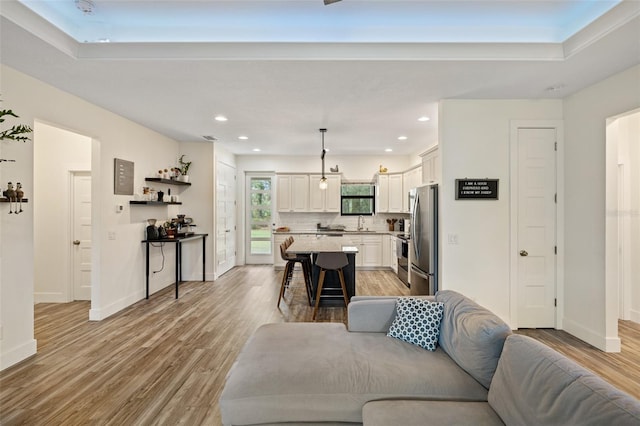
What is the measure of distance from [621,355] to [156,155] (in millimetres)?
6606

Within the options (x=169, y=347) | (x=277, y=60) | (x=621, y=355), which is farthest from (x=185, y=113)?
(x=621, y=355)

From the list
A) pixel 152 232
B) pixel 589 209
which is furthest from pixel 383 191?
pixel 152 232

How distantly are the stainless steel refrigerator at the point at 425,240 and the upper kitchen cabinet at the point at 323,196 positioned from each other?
2.91 m

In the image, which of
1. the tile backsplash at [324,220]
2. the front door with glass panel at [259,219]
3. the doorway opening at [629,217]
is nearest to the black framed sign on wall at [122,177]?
the front door with glass panel at [259,219]

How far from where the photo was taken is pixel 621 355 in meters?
2.91

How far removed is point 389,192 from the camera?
23.4ft

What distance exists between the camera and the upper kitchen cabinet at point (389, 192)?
7047 mm

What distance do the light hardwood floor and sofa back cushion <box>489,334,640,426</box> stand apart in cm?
178

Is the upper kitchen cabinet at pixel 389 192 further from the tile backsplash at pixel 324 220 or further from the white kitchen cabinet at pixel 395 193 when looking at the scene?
the tile backsplash at pixel 324 220

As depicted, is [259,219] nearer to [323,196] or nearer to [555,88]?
[323,196]

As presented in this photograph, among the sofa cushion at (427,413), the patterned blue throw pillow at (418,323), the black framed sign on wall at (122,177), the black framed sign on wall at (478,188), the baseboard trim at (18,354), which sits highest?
the black framed sign on wall at (122,177)

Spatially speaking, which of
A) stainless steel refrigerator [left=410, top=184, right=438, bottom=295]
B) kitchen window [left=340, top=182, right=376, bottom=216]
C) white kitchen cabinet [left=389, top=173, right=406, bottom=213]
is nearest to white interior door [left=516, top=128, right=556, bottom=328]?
stainless steel refrigerator [left=410, top=184, right=438, bottom=295]

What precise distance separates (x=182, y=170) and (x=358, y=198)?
4.04m

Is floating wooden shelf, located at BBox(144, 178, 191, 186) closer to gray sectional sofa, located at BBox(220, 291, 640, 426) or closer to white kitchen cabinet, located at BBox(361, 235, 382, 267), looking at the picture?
gray sectional sofa, located at BBox(220, 291, 640, 426)
